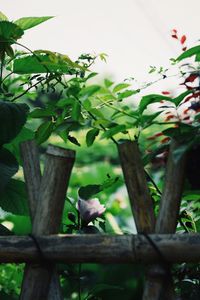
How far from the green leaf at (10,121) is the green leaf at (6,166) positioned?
0.30ft

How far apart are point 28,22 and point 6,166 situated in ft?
1.55

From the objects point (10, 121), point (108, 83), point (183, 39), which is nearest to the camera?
point (108, 83)

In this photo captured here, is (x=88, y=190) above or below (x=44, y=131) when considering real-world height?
below

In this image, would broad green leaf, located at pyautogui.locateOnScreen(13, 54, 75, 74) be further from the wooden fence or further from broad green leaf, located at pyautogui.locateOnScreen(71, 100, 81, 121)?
the wooden fence

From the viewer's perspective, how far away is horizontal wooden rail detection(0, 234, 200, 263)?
1.30 meters

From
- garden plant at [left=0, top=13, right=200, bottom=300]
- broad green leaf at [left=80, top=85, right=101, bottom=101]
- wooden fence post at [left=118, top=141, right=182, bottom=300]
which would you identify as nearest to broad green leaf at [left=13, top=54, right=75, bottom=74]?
garden plant at [left=0, top=13, right=200, bottom=300]

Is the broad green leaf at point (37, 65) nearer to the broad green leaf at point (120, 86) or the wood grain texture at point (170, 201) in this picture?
the broad green leaf at point (120, 86)

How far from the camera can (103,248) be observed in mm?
1337

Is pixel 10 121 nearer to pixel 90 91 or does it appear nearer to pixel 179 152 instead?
pixel 90 91

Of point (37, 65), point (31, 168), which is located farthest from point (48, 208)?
point (37, 65)

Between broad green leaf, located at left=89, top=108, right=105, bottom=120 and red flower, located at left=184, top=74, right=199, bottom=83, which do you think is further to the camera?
red flower, located at left=184, top=74, right=199, bottom=83

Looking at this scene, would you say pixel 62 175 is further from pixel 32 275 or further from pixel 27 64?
pixel 27 64

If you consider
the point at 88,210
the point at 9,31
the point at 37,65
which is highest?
the point at 9,31

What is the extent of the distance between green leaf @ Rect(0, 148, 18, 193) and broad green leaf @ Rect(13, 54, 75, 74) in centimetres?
27
